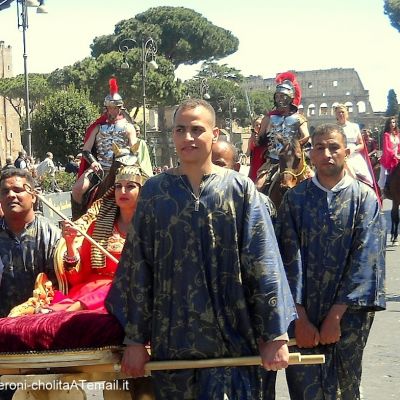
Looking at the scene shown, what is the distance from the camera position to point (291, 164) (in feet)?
31.9

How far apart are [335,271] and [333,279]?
4cm

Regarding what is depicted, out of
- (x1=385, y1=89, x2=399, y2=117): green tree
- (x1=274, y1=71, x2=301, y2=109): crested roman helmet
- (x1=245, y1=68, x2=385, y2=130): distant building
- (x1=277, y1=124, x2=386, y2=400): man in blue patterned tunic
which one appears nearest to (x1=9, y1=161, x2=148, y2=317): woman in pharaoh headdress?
(x1=277, y1=124, x2=386, y2=400): man in blue patterned tunic

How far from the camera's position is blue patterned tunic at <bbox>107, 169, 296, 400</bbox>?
391cm

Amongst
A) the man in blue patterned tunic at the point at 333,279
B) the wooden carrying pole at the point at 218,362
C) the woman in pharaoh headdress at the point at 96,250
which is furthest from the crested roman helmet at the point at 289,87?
the wooden carrying pole at the point at 218,362

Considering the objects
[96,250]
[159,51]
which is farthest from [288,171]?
[159,51]

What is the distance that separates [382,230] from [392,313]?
481cm

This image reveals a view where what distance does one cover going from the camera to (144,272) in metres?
4.00

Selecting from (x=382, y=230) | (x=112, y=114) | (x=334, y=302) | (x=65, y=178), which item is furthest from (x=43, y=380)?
(x=65, y=178)

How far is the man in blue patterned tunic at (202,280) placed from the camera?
391 centimetres

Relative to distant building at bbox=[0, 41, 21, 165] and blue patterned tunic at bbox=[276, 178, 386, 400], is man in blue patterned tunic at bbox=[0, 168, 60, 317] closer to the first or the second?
blue patterned tunic at bbox=[276, 178, 386, 400]

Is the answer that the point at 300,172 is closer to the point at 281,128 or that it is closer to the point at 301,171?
the point at 301,171

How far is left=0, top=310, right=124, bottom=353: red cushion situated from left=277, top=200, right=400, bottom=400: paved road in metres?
2.65

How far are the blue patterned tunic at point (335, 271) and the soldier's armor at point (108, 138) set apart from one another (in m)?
6.07

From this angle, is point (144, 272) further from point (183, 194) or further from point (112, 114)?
point (112, 114)
